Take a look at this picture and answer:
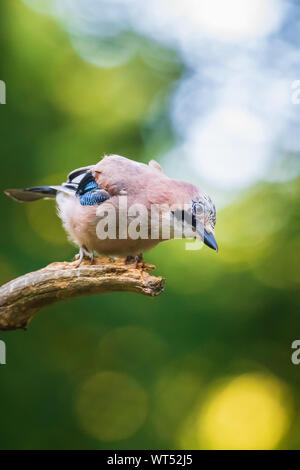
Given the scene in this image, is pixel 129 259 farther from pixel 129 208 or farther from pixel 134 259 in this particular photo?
pixel 129 208

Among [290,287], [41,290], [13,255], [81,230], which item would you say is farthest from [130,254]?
[290,287]

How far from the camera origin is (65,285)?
118 inches

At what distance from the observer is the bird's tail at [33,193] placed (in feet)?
11.9

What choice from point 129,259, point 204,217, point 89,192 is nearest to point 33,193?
point 89,192

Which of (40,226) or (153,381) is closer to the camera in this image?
(40,226)

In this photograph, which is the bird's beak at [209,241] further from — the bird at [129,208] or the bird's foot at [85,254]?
the bird's foot at [85,254]

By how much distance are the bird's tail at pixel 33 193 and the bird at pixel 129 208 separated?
0.06 ft

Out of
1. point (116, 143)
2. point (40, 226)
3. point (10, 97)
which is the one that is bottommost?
point (40, 226)

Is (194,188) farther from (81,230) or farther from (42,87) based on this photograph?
(42,87)

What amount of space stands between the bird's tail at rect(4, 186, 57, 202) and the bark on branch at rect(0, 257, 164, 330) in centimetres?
63

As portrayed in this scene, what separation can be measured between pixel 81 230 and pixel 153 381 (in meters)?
2.78

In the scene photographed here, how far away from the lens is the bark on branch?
2848 millimetres

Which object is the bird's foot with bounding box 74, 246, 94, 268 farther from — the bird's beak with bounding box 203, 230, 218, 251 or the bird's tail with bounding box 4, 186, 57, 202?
the bird's beak with bounding box 203, 230, 218, 251

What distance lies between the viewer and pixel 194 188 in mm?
2805
